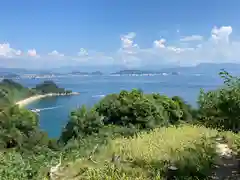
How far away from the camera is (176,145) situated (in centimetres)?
503

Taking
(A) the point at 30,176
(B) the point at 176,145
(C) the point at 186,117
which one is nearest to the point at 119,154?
(B) the point at 176,145

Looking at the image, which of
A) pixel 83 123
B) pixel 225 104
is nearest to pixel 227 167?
pixel 225 104

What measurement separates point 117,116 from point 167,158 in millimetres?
5548

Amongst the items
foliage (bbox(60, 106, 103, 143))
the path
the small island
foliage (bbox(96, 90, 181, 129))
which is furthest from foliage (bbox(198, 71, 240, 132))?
the small island

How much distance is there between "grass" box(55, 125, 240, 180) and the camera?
383cm

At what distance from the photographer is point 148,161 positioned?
14.0 feet

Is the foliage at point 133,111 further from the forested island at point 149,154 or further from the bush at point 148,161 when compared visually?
the bush at point 148,161

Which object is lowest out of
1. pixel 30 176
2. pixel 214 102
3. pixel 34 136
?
pixel 34 136

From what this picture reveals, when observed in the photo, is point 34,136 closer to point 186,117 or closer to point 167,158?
point 186,117

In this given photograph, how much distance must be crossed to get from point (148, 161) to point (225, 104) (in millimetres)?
2278

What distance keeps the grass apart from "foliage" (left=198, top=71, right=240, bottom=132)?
55 centimetres

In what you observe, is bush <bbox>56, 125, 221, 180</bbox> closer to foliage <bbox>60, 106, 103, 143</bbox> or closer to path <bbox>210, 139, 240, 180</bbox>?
path <bbox>210, 139, 240, 180</bbox>

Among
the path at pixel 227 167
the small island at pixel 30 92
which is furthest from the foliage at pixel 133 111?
the small island at pixel 30 92

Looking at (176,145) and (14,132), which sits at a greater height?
(176,145)
